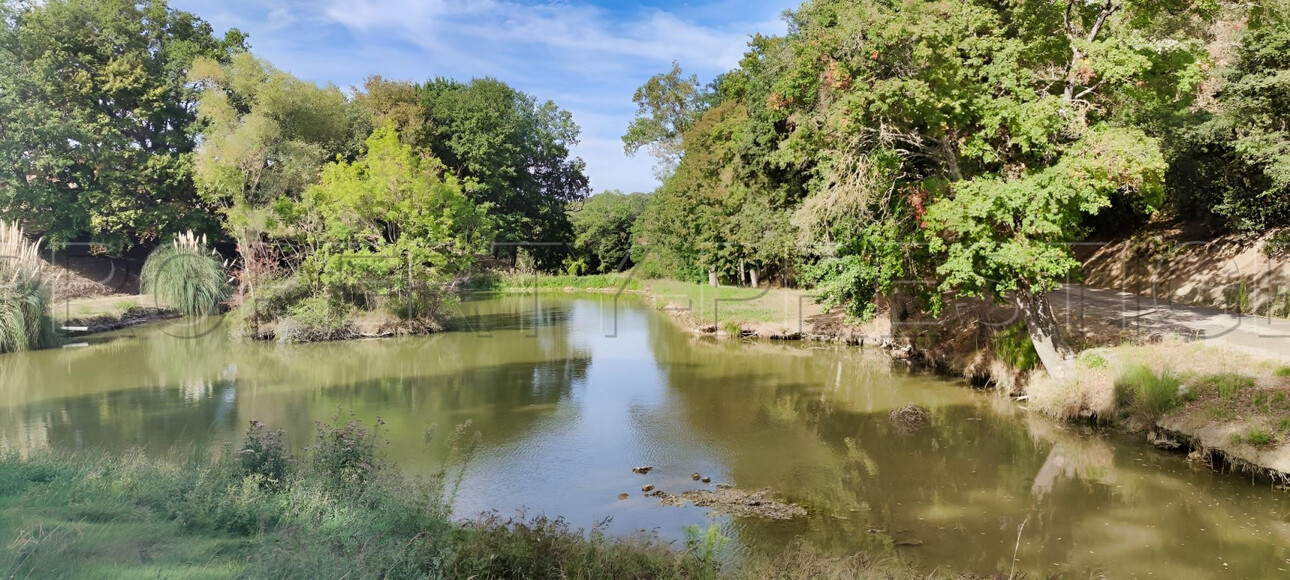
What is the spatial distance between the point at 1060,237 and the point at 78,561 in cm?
1260

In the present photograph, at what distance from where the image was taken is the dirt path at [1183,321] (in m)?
11.8

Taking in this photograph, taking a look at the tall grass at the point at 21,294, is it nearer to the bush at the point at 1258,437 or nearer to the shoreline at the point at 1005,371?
the shoreline at the point at 1005,371

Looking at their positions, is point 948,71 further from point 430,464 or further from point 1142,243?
point 1142,243

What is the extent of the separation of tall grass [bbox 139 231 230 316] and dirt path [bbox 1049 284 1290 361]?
80.5ft

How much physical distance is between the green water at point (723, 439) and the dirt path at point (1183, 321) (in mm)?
2950

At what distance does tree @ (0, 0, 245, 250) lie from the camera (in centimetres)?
2990

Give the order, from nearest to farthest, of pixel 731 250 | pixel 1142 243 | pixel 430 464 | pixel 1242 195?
pixel 430 464
pixel 1242 195
pixel 1142 243
pixel 731 250

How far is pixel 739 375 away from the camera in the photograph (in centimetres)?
1688

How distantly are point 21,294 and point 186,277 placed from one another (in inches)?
239

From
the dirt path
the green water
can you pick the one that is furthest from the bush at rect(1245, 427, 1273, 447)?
the dirt path

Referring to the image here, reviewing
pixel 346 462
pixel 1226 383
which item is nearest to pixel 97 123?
pixel 346 462

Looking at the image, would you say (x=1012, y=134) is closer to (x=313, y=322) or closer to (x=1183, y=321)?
(x=1183, y=321)

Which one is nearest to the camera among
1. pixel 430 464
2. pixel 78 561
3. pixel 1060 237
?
pixel 78 561

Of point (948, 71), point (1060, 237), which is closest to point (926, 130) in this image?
point (948, 71)
